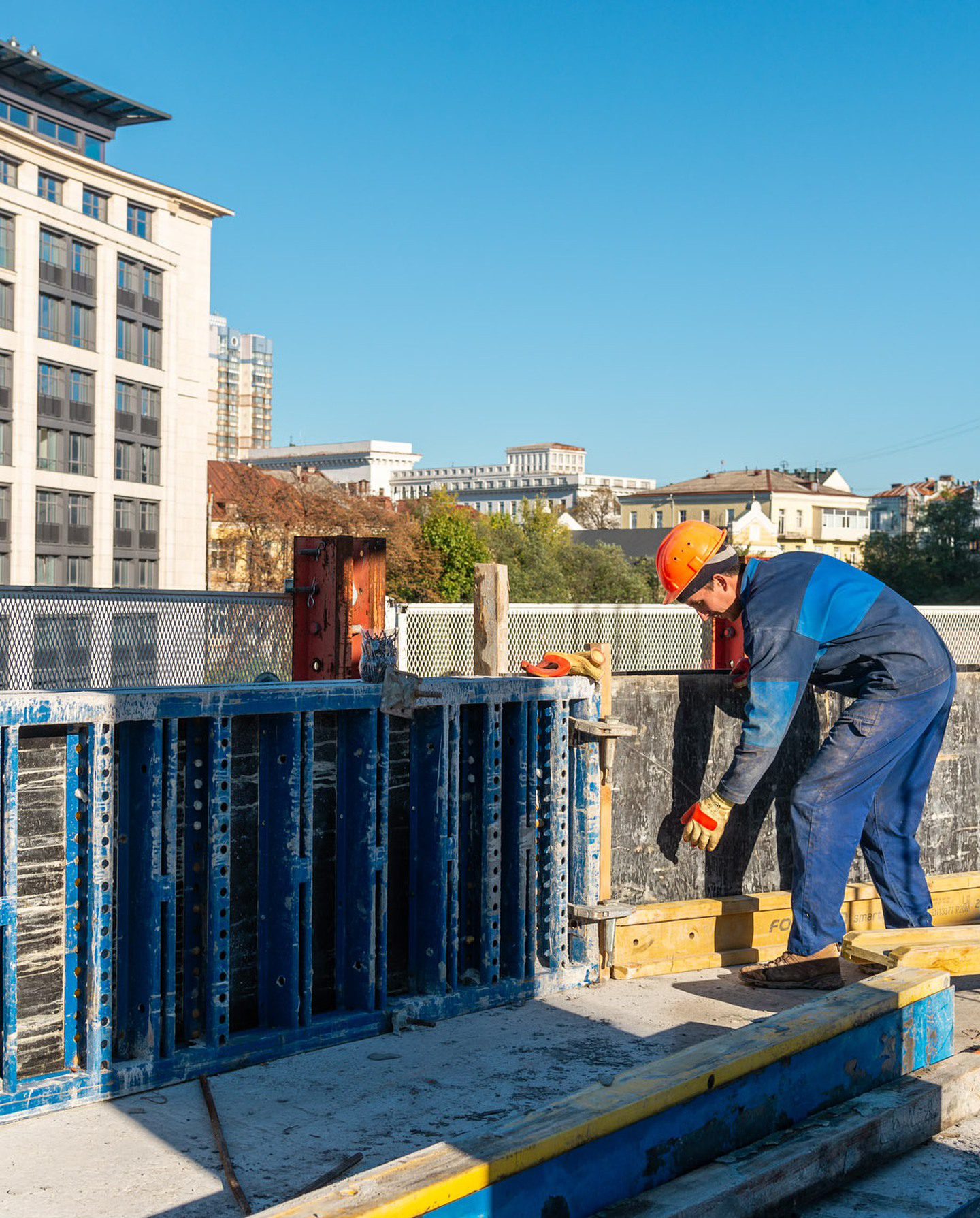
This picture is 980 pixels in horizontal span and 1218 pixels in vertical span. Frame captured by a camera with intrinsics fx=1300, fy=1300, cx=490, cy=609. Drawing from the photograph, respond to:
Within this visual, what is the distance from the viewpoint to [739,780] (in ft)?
16.5

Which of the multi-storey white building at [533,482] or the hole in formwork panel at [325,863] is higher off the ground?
the multi-storey white building at [533,482]

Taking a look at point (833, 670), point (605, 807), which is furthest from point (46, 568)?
point (833, 670)

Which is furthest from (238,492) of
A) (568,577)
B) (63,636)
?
(63,636)

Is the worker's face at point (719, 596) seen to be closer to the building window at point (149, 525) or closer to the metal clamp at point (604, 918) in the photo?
the metal clamp at point (604, 918)

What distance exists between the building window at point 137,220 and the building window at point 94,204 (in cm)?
139

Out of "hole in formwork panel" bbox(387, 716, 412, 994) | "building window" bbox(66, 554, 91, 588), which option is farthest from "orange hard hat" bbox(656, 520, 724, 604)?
"building window" bbox(66, 554, 91, 588)

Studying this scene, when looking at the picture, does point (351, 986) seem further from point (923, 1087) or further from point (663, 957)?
point (923, 1087)

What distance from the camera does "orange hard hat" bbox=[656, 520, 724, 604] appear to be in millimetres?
5258

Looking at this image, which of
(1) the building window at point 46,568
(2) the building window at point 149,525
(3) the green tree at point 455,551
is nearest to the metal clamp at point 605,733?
(1) the building window at point 46,568

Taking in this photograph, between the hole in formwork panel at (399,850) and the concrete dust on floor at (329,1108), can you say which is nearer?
the concrete dust on floor at (329,1108)

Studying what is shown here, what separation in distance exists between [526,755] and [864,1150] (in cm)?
207

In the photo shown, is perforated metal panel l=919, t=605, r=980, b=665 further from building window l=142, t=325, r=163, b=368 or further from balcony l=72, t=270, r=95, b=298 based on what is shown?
building window l=142, t=325, r=163, b=368

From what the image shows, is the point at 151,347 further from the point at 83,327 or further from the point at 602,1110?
the point at 602,1110

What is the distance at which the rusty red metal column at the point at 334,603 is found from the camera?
234 inches
